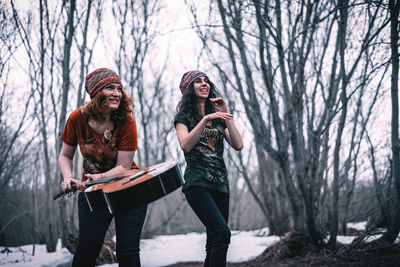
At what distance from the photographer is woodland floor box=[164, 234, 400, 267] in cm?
296

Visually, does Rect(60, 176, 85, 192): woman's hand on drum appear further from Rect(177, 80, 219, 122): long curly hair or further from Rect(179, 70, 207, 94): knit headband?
Rect(179, 70, 207, 94): knit headband

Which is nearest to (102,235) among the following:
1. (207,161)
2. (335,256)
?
(207,161)

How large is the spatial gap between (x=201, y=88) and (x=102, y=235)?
131 centimetres

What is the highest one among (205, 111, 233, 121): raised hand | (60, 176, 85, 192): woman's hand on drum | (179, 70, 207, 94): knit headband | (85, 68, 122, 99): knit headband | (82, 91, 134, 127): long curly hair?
(179, 70, 207, 94): knit headband

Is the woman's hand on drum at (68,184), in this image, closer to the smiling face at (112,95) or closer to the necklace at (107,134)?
the necklace at (107,134)

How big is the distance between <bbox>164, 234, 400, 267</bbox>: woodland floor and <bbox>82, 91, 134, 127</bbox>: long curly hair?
96.6 inches

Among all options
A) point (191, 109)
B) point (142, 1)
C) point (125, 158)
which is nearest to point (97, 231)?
point (125, 158)

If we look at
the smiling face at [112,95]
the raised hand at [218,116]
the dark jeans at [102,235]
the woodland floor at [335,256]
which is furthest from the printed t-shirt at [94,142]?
the woodland floor at [335,256]

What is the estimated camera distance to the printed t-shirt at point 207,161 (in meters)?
2.26

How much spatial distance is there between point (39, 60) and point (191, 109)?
154 inches

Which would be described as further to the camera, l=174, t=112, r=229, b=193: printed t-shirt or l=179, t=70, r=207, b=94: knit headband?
l=179, t=70, r=207, b=94: knit headband

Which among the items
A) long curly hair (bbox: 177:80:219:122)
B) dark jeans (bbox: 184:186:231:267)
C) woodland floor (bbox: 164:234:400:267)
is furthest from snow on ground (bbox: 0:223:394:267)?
long curly hair (bbox: 177:80:219:122)

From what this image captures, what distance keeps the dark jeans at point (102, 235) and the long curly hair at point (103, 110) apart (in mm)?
581

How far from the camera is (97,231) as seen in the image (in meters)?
1.92
